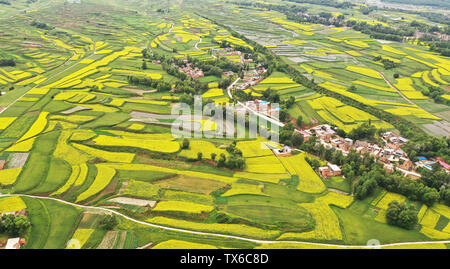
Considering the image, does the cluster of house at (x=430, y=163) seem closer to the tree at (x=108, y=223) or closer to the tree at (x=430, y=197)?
the tree at (x=430, y=197)

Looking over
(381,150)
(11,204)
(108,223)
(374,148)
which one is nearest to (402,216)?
(381,150)

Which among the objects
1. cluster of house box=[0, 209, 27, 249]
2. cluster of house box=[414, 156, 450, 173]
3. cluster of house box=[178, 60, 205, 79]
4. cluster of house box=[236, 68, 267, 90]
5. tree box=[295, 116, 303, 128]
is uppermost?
cluster of house box=[178, 60, 205, 79]

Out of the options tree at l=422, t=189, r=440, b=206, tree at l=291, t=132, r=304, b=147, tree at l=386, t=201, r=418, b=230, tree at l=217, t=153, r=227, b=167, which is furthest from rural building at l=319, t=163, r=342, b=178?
tree at l=217, t=153, r=227, b=167

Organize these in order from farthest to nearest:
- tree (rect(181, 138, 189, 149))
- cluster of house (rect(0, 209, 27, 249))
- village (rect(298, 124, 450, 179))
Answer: tree (rect(181, 138, 189, 149)), village (rect(298, 124, 450, 179)), cluster of house (rect(0, 209, 27, 249))

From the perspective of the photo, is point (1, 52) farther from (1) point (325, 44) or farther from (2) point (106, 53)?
(1) point (325, 44)

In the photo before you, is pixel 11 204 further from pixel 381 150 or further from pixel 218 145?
pixel 381 150

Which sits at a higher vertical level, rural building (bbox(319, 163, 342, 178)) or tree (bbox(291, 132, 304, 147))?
tree (bbox(291, 132, 304, 147))

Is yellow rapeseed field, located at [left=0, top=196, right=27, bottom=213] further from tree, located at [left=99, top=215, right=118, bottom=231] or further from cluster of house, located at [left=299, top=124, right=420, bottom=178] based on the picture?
cluster of house, located at [left=299, top=124, right=420, bottom=178]

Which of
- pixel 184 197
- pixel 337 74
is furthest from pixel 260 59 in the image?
pixel 184 197
